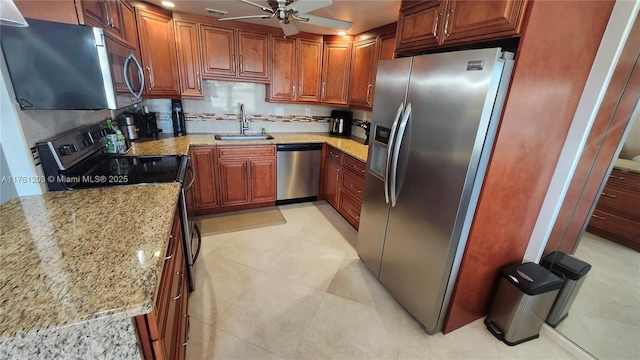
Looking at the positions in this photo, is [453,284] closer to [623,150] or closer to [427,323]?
[427,323]

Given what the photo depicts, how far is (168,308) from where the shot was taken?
102 cm

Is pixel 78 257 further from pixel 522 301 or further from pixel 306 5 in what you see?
pixel 522 301

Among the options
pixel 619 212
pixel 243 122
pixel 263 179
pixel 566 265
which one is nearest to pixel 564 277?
pixel 566 265

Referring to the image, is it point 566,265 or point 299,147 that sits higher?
point 299,147

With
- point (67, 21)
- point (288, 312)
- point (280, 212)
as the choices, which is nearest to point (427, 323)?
point (288, 312)

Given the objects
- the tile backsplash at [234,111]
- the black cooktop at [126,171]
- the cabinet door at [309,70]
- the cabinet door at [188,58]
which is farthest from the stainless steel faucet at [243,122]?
the black cooktop at [126,171]

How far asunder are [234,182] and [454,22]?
2.59 meters

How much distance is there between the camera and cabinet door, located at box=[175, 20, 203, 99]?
2746mm

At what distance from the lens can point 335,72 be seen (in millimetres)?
3336

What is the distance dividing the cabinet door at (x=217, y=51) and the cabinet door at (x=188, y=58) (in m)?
0.07

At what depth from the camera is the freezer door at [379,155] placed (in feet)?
5.52

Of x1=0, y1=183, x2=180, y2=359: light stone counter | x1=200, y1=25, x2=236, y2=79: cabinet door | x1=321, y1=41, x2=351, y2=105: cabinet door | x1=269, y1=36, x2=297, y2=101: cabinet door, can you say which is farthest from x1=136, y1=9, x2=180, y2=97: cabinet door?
x1=0, y1=183, x2=180, y2=359: light stone counter

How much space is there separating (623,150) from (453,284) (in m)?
1.36

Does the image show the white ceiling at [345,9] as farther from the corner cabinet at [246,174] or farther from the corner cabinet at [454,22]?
the corner cabinet at [246,174]
